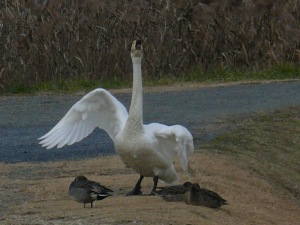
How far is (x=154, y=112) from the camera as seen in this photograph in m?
17.2

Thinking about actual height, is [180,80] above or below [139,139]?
below

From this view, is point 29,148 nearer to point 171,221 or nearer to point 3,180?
point 3,180

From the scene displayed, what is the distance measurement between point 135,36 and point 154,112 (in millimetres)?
5507

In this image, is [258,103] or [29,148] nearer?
[29,148]

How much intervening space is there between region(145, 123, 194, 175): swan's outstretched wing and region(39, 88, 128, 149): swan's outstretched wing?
2.47 feet

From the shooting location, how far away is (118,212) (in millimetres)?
9516

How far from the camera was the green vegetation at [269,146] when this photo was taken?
13.4 meters

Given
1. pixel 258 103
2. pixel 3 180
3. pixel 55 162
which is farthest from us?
pixel 258 103

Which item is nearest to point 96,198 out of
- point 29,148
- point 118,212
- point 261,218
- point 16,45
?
point 118,212

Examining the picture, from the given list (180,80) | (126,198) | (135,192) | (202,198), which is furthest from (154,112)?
(202,198)

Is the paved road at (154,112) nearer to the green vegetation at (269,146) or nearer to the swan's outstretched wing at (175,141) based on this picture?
the green vegetation at (269,146)

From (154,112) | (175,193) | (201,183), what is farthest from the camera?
(154,112)

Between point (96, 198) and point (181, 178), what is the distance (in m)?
2.12

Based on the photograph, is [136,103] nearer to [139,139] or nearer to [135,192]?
[139,139]
